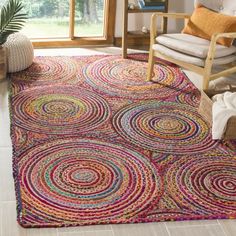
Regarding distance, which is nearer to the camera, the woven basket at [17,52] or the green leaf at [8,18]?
the green leaf at [8,18]

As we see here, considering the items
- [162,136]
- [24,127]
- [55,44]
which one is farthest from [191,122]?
[55,44]

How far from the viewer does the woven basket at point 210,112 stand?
3.09 metres

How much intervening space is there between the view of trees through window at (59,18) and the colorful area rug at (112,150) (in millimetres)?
535

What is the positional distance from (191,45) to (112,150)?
1098 millimetres

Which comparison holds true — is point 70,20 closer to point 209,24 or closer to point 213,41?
point 209,24

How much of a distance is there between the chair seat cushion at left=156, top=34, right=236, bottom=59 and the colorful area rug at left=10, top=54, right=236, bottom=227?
0.35 metres

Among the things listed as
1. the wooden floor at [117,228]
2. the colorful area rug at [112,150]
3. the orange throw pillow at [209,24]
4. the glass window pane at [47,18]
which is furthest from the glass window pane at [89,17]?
the wooden floor at [117,228]

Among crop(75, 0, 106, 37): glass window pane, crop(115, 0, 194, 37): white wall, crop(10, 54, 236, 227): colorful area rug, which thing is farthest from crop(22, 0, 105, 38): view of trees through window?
crop(10, 54, 236, 227): colorful area rug

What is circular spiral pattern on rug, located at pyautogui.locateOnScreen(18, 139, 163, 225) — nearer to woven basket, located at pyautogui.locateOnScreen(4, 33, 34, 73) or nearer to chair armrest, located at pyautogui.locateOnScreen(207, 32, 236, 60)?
chair armrest, located at pyautogui.locateOnScreen(207, 32, 236, 60)

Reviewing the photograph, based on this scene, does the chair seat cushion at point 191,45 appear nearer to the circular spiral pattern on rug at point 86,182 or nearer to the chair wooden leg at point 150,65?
the chair wooden leg at point 150,65

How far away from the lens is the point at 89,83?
3891mm

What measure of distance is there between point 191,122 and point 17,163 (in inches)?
48.5

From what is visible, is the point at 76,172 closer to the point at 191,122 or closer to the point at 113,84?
the point at 191,122

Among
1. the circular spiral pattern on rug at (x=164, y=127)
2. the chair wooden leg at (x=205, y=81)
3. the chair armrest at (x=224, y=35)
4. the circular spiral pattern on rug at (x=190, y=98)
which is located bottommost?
the circular spiral pattern on rug at (x=164, y=127)
